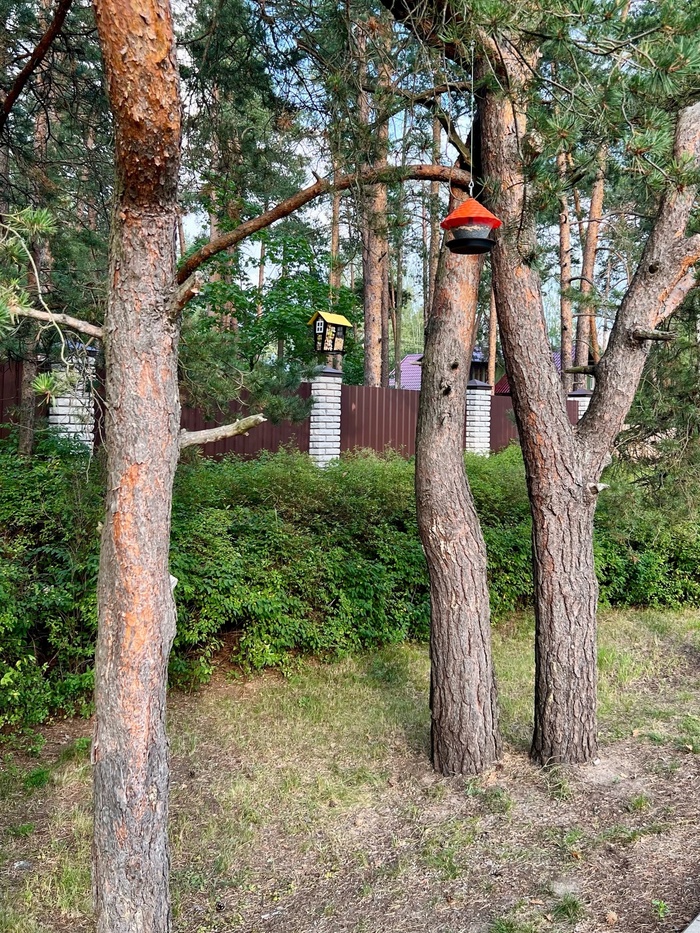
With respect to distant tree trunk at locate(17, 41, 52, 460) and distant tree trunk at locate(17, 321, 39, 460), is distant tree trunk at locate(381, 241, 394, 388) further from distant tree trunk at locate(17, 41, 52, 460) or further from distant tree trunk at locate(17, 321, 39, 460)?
distant tree trunk at locate(17, 321, 39, 460)

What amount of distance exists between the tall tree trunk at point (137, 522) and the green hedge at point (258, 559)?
1477 mm

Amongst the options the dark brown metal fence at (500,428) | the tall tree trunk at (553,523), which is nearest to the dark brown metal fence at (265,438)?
the dark brown metal fence at (500,428)

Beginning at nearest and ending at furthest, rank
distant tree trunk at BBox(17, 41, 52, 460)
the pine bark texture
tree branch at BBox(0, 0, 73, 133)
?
tree branch at BBox(0, 0, 73, 133) < the pine bark texture < distant tree trunk at BBox(17, 41, 52, 460)

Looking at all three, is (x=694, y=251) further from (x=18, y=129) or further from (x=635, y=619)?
(x=18, y=129)

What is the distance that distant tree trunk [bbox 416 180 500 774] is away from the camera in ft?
12.2

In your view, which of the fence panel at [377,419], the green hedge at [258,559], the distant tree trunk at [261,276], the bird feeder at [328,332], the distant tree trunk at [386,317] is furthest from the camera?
the distant tree trunk at [386,317]

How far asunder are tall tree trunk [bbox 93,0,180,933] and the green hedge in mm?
1477

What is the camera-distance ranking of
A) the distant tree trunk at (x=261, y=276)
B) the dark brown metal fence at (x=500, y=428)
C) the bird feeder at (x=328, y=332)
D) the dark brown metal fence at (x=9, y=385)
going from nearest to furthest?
the dark brown metal fence at (x=9, y=385) < the bird feeder at (x=328, y=332) < the dark brown metal fence at (x=500, y=428) < the distant tree trunk at (x=261, y=276)

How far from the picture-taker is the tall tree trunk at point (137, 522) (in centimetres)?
222

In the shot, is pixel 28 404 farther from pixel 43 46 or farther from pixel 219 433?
pixel 219 433

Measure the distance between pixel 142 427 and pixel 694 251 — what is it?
3201 mm

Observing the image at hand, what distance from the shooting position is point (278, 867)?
3.07 m

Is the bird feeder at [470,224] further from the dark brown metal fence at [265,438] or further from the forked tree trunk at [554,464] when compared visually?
the dark brown metal fence at [265,438]

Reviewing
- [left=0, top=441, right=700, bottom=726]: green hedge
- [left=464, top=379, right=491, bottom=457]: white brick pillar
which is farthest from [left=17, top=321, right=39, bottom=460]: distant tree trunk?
[left=464, top=379, right=491, bottom=457]: white brick pillar
